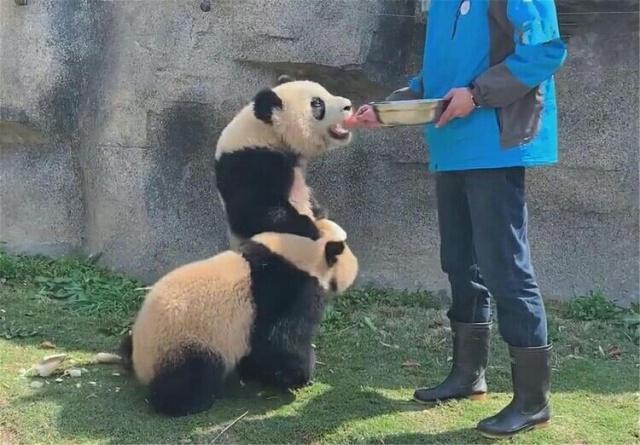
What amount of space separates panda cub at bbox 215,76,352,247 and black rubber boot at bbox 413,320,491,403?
727 millimetres

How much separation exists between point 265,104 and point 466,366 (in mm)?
1517

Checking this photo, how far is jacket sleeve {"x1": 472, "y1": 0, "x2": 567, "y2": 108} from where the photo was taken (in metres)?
2.88

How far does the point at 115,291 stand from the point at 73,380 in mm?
1385

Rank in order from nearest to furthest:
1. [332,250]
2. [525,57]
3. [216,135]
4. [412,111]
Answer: [525,57]
[412,111]
[332,250]
[216,135]

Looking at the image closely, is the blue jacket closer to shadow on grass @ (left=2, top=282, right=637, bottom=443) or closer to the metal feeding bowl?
the metal feeding bowl

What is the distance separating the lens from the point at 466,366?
361cm

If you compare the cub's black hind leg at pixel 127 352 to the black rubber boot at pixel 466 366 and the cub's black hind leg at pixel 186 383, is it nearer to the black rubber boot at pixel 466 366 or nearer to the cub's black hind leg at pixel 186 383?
the cub's black hind leg at pixel 186 383

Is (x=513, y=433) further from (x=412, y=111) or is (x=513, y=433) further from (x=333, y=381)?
(x=412, y=111)

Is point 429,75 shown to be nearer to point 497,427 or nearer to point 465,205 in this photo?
point 465,205

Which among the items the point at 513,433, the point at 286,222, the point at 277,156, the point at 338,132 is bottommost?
the point at 513,433

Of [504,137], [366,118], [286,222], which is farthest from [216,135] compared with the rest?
[504,137]

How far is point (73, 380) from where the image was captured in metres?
3.81

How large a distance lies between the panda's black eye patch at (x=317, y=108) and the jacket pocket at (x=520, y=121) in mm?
1012

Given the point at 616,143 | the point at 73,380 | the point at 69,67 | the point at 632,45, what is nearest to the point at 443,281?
the point at 616,143
